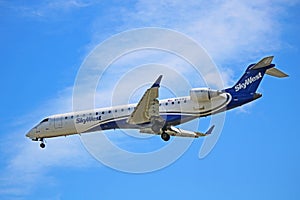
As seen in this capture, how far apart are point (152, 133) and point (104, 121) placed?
212 inches

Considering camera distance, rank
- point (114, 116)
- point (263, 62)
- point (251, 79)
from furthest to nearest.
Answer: point (114, 116), point (251, 79), point (263, 62)

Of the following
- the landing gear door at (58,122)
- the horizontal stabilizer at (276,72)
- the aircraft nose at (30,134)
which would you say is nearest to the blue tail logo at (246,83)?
the horizontal stabilizer at (276,72)

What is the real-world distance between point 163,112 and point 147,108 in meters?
4.28

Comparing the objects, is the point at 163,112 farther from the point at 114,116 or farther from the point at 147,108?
the point at 114,116

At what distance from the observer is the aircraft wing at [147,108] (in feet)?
203

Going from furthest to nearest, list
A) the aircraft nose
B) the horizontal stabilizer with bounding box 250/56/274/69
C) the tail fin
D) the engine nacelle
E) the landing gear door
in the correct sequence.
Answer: the aircraft nose, the landing gear door, the tail fin, the engine nacelle, the horizontal stabilizer with bounding box 250/56/274/69

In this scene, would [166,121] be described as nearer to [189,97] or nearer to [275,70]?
[189,97]

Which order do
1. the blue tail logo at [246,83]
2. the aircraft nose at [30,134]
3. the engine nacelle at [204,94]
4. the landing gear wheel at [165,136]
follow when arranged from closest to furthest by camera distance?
the engine nacelle at [204,94]
the landing gear wheel at [165,136]
the blue tail logo at [246,83]
the aircraft nose at [30,134]

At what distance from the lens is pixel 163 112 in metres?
69.1

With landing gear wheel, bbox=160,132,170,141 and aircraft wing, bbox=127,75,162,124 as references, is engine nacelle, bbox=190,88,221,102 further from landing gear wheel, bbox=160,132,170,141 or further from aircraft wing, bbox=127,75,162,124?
landing gear wheel, bbox=160,132,170,141

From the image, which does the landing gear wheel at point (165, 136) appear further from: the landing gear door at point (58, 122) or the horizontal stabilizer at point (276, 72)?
the horizontal stabilizer at point (276, 72)

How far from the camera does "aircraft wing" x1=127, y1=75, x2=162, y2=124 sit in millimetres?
61806

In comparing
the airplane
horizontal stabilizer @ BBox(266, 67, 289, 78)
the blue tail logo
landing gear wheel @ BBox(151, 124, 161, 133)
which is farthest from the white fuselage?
horizontal stabilizer @ BBox(266, 67, 289, 78)

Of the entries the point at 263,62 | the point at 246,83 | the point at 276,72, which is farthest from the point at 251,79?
the point at 276,72
